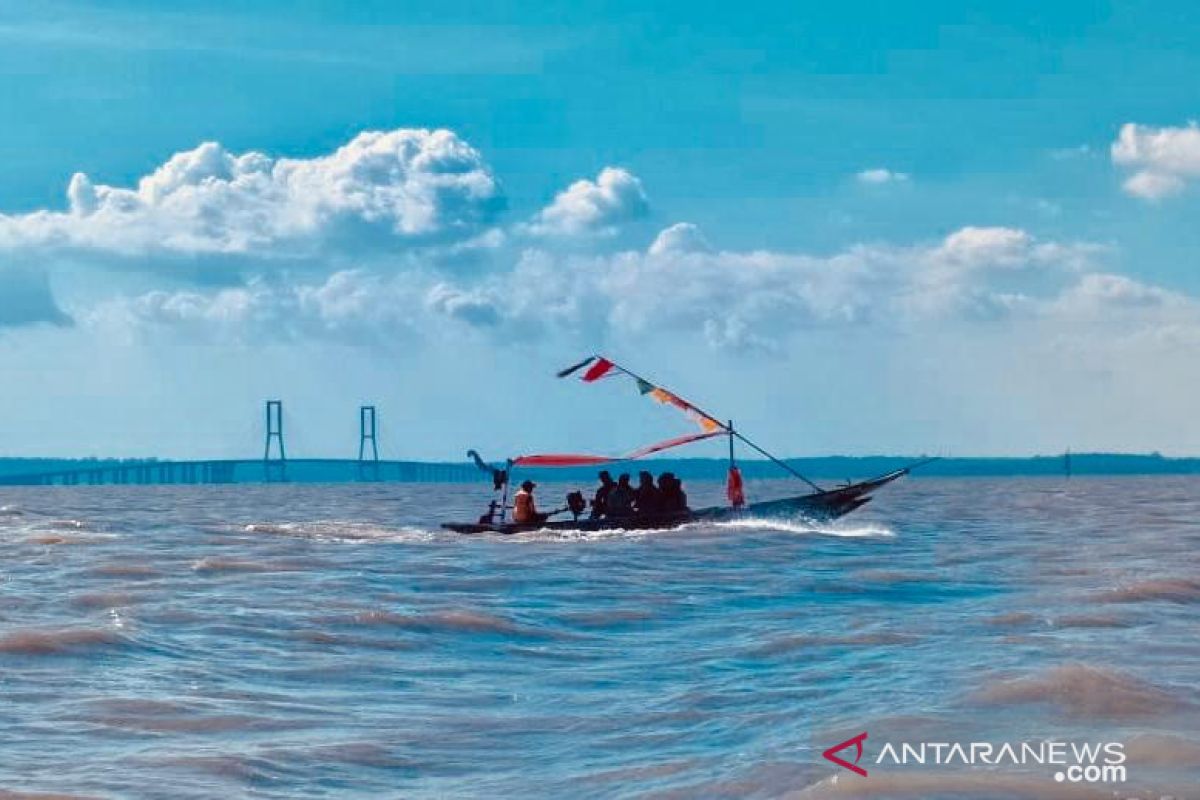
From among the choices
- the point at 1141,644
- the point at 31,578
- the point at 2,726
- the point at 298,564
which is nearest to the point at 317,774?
the point at 2,726

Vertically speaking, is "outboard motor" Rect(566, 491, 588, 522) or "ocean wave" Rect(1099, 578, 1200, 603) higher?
"outboard motor" Rect(566, 491, 588, 522)

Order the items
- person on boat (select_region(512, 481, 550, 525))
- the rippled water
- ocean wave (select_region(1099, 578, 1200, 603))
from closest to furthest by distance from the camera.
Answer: the rippled water < ocean wave (select_region(1099, 578, 1200, 603)) < person on boat (select_region(512, 481, 550, 525))

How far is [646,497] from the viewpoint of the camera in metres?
34.0

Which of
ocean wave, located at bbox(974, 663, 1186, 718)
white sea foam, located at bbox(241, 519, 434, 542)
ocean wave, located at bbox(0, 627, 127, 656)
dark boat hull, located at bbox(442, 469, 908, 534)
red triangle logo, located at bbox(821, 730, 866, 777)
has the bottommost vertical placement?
red triangle logo, located at bbox(821, 730, 866, 777)

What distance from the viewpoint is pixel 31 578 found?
2375 centimetres

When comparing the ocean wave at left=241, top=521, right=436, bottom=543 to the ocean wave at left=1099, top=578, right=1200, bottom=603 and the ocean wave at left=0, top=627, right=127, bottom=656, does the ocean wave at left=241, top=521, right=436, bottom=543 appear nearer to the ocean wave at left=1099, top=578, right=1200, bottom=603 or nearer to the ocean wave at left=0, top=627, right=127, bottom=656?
the ocean wave at left=1099, top=578, right=1200, bottom=603

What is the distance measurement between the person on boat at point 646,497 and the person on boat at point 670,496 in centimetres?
13

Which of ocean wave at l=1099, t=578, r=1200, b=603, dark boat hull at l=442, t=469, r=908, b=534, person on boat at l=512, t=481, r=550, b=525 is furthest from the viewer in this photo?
person on boat at l=512, t=481, r=550, b=525

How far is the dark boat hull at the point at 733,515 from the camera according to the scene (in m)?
33.8

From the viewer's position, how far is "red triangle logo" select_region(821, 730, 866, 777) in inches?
379

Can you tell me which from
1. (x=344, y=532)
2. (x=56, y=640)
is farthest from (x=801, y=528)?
(x=56, y=640)

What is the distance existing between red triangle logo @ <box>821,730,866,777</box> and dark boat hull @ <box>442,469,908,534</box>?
22.9 metres

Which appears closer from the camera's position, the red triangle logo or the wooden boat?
the red triangle logo

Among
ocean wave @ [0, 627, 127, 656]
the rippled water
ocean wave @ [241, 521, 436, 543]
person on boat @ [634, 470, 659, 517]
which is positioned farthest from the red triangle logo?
ocean wave @ [241, 521, 436, 543]
